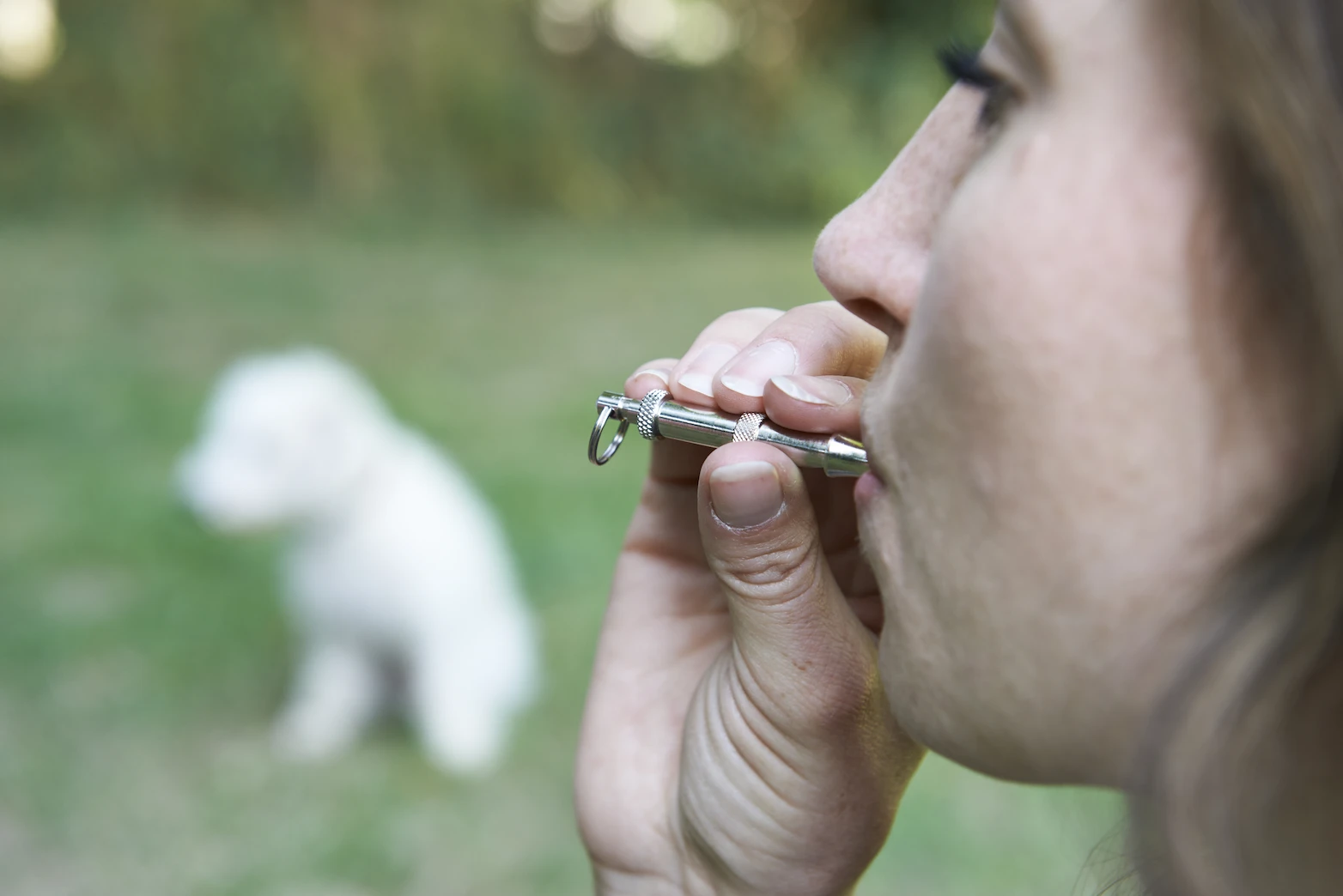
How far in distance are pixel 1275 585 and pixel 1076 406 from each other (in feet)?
0.33

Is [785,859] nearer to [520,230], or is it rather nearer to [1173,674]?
[1173,674]

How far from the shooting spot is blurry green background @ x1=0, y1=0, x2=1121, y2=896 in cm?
171

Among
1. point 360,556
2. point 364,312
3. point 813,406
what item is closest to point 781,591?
point 813,406

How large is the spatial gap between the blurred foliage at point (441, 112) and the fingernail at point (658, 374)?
4716mm

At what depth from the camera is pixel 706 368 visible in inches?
29.9

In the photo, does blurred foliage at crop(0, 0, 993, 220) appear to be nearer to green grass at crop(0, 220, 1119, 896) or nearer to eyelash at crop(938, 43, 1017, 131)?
green grass at crop(0, 220, 1119, 896)

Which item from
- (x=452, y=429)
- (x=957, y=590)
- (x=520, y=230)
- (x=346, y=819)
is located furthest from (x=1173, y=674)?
(x=520, y=230)

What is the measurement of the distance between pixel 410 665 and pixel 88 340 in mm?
2376

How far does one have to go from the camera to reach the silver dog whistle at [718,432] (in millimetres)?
633

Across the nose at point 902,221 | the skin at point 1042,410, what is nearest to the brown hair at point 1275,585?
the skin at point 1042,410

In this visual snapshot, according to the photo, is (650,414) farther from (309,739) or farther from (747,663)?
(309,739)

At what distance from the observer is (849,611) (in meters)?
0.77

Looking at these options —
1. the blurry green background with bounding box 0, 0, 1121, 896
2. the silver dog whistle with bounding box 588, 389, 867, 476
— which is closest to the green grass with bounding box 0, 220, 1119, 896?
the blurry green background with bounding box 0, 0, 1121, 896

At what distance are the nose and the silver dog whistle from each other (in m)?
0.08
